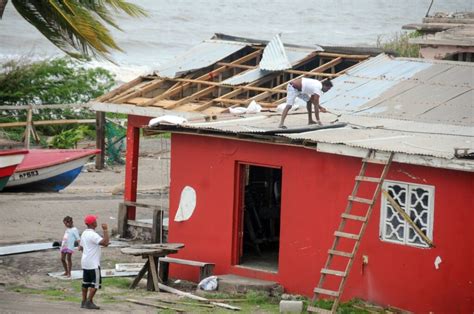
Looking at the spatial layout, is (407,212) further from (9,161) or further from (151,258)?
(9,161)

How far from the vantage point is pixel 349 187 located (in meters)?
19.3

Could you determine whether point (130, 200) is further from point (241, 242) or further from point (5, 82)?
point (5, 82)

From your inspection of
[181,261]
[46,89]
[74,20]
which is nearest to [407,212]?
[181,261]

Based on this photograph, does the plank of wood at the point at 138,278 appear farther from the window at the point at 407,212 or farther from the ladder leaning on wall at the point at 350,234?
the window at the point at 407,212

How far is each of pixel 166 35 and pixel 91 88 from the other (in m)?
41.3

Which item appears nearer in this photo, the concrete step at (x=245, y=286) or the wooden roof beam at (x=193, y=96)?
the concrete step at (x=245, y=286)

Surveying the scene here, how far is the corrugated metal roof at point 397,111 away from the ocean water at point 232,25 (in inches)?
1662

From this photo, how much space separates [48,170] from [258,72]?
8.72m

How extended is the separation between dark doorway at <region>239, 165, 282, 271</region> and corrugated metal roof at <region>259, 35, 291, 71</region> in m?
2.61

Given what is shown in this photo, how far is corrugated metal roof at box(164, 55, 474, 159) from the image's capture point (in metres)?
19.1

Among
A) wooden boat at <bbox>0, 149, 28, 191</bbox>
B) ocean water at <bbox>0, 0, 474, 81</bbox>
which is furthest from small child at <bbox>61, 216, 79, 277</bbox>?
ocean water at <bbox>0, 0, 474, 81</bbox>

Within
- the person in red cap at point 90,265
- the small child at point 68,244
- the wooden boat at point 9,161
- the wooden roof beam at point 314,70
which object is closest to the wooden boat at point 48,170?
the wooden boat at point 9,161

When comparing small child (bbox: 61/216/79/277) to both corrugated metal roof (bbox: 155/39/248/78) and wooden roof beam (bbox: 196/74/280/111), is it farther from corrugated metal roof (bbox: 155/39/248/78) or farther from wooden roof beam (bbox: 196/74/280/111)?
corrugated metal roof (bbox: 155/39/248/78)

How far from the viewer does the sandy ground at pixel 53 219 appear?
60.5 ft
